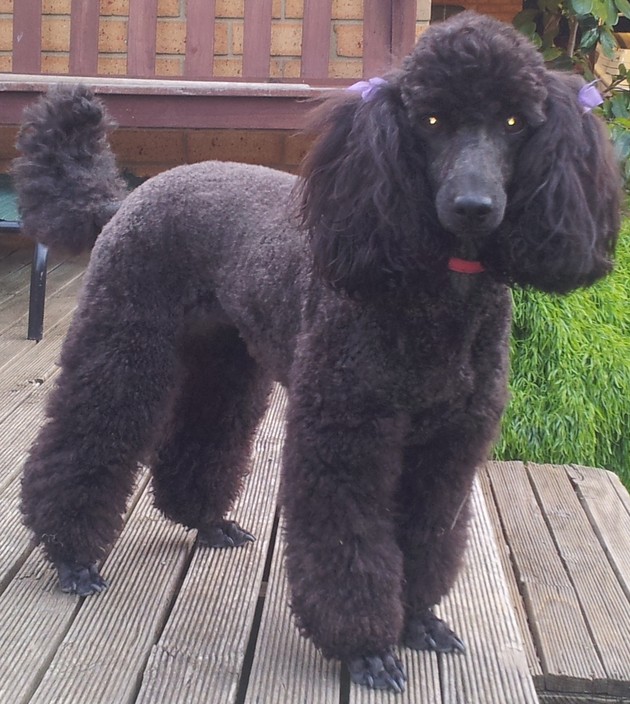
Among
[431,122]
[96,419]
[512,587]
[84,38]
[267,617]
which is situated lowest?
[512,587]

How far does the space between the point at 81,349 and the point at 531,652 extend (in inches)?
52.7

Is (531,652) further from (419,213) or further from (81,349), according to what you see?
(81,349)

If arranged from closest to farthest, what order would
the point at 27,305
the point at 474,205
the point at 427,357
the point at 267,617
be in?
the point at 474,205 < the point at 427,357 < the point at 267,617 < the point at 27,305

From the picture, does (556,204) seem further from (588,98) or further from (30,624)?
(30,624)

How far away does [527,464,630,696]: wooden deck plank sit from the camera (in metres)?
2.16

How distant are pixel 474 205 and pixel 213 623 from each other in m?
1.15

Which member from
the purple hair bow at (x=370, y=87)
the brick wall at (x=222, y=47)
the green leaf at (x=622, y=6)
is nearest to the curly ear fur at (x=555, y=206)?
the purple hair bow at (x=370, y=87)

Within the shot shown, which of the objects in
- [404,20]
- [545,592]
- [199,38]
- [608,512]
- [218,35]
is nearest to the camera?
[545,592]

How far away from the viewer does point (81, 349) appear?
7.61 ft

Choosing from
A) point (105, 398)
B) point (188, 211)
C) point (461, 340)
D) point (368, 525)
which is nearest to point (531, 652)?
point (368, 525)

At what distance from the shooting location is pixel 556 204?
1733mm

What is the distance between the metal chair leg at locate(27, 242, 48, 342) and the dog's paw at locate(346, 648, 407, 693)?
9.13 feet

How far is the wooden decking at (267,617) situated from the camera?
73.2 inches

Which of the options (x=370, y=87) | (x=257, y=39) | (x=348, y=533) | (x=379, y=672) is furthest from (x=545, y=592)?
(x=257, y=39)
